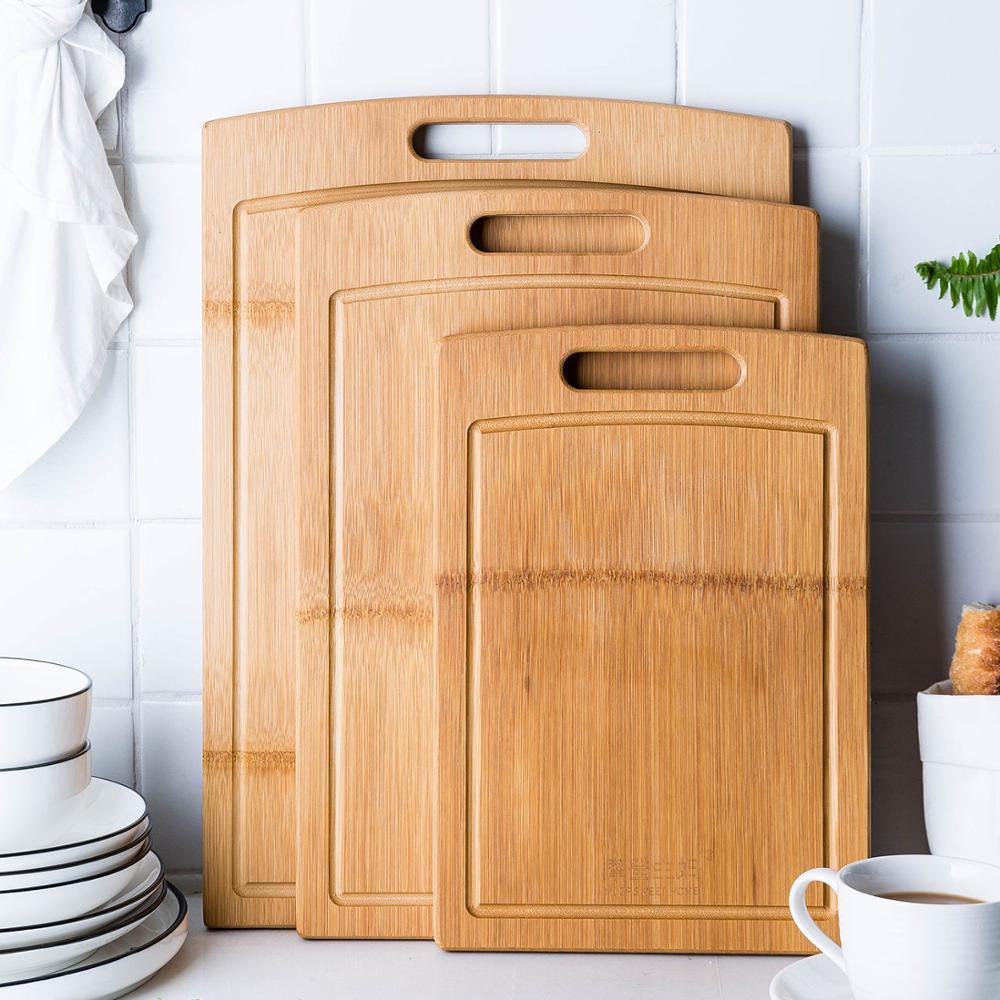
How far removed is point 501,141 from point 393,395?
0.23 metres

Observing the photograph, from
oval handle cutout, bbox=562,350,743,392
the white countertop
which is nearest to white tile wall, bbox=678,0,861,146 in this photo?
oval handle cutout, bbox=562,350,743,392

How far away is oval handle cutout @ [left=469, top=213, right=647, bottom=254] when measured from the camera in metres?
0.80

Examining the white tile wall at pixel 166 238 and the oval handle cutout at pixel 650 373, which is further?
the white tile wall at pixel 166 238

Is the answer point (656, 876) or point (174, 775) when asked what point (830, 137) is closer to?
point (656, 876)

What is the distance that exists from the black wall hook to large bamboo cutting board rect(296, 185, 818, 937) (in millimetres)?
252

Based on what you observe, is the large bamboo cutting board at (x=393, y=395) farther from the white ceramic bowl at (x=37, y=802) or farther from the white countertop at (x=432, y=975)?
the white ceramic bowl at (x=37, y=802)

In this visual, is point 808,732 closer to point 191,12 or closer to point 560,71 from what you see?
point 560,71

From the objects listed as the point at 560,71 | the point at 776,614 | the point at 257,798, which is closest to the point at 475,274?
the point at 560,71

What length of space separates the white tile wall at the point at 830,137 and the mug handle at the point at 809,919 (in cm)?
26

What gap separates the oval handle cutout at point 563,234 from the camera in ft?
2.61

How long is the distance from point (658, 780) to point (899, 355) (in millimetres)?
396

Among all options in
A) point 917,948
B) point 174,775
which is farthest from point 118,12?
point 917,948

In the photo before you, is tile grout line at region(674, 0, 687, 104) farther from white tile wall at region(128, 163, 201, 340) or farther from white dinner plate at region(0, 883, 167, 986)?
white dinner plate at region(0, 883, 167, 986)

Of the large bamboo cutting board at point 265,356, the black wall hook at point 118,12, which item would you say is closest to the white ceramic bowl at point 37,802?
the large bamboo cutting board at point 265,356
